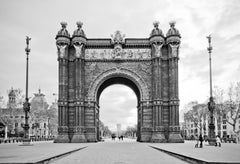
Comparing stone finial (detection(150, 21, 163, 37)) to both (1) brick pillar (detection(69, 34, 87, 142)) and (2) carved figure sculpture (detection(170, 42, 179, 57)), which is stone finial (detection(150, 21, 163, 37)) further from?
(1) brick pillar (detection(69, 34, 87, 142))

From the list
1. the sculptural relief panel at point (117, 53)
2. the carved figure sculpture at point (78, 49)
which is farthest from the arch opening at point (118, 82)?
the carved figure sculpture at point (78, 49)

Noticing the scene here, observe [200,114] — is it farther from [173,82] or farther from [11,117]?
[11,117]

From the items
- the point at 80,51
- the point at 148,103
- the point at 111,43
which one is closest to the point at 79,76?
the point at 80,51

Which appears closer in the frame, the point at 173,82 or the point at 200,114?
the point at 173,82

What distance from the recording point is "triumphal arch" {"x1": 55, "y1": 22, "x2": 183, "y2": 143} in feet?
128

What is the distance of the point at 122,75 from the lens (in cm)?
4106

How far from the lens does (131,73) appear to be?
134 ft

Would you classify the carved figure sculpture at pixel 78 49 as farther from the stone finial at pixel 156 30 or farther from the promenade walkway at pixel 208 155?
the promenade walkway at pixel 208 155

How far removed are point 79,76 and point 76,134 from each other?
24.8ft

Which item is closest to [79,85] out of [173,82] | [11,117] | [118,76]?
[118,76]

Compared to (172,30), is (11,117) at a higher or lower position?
lower

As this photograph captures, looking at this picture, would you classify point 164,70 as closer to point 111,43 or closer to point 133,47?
point 133,47

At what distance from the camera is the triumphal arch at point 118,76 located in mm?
39125

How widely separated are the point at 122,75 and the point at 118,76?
713mm
